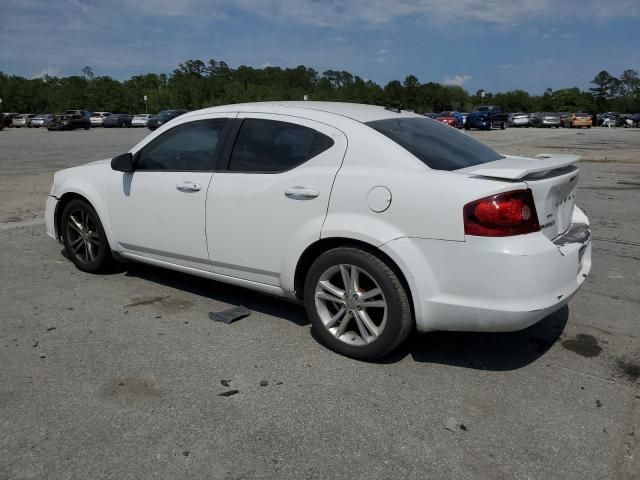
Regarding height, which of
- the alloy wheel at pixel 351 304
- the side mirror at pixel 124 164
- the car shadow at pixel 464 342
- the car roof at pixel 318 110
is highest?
the car roof at pixel 318 110

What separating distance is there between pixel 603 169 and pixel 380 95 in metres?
93.9

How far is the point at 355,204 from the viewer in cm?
361

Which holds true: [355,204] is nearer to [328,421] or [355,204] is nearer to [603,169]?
[328,421]

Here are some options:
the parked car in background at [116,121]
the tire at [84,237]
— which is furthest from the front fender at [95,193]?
the parked car in background at [116,121]

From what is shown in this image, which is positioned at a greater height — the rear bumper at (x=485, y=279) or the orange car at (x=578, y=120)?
the rear bumper at (x=485, y=279)

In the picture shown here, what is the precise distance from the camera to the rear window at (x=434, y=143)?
3.72m

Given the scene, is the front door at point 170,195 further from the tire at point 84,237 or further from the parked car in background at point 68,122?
the parked car in background at point 68,122

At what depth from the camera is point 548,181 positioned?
3.49 m

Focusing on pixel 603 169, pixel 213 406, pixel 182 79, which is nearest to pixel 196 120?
pixel 213 406

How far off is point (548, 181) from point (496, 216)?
52 cm

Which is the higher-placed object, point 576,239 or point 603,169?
point 576,239

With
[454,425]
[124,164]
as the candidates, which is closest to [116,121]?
[124,164]

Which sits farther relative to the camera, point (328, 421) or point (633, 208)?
point (633, 208)

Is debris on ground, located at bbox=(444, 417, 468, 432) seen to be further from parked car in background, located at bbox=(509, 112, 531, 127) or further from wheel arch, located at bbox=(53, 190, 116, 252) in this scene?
parked car in background, located at bbox=(509, 112, 531, 127)
